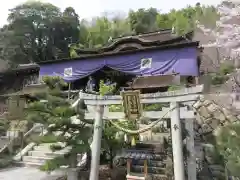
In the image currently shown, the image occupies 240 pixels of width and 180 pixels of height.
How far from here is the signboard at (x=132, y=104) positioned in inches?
238

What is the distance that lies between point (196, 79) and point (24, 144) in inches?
391

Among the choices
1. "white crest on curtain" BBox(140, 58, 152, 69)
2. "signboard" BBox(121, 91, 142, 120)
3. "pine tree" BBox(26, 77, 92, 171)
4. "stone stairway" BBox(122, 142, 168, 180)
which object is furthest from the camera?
"white crest on curtain" BBox(140, 58, 152, 69)

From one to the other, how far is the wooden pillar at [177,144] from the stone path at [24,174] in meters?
4.37

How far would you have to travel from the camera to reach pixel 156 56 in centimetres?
1507

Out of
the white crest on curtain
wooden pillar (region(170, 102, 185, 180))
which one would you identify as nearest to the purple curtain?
the white crest on curtain

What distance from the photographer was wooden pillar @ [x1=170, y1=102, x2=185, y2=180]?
5488mm

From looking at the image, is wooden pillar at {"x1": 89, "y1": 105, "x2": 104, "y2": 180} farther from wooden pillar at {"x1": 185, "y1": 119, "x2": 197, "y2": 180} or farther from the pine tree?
wooden pillar at {"x1": 185, "y1": 119, "x2": 197, "y2": 180}

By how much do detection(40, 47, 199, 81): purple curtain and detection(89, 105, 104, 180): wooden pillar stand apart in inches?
331

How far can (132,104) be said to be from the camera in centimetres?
612

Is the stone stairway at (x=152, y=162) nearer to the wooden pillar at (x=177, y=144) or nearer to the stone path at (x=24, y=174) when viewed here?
the wooden pillar at (x=177, y=144)

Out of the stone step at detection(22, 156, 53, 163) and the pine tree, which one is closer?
the pine tree

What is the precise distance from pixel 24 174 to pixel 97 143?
3970 mm

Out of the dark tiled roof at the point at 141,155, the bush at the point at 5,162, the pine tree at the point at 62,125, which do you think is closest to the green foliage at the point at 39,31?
the bush at the point at 5,162

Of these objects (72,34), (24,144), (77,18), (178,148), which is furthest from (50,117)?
(77,18)
